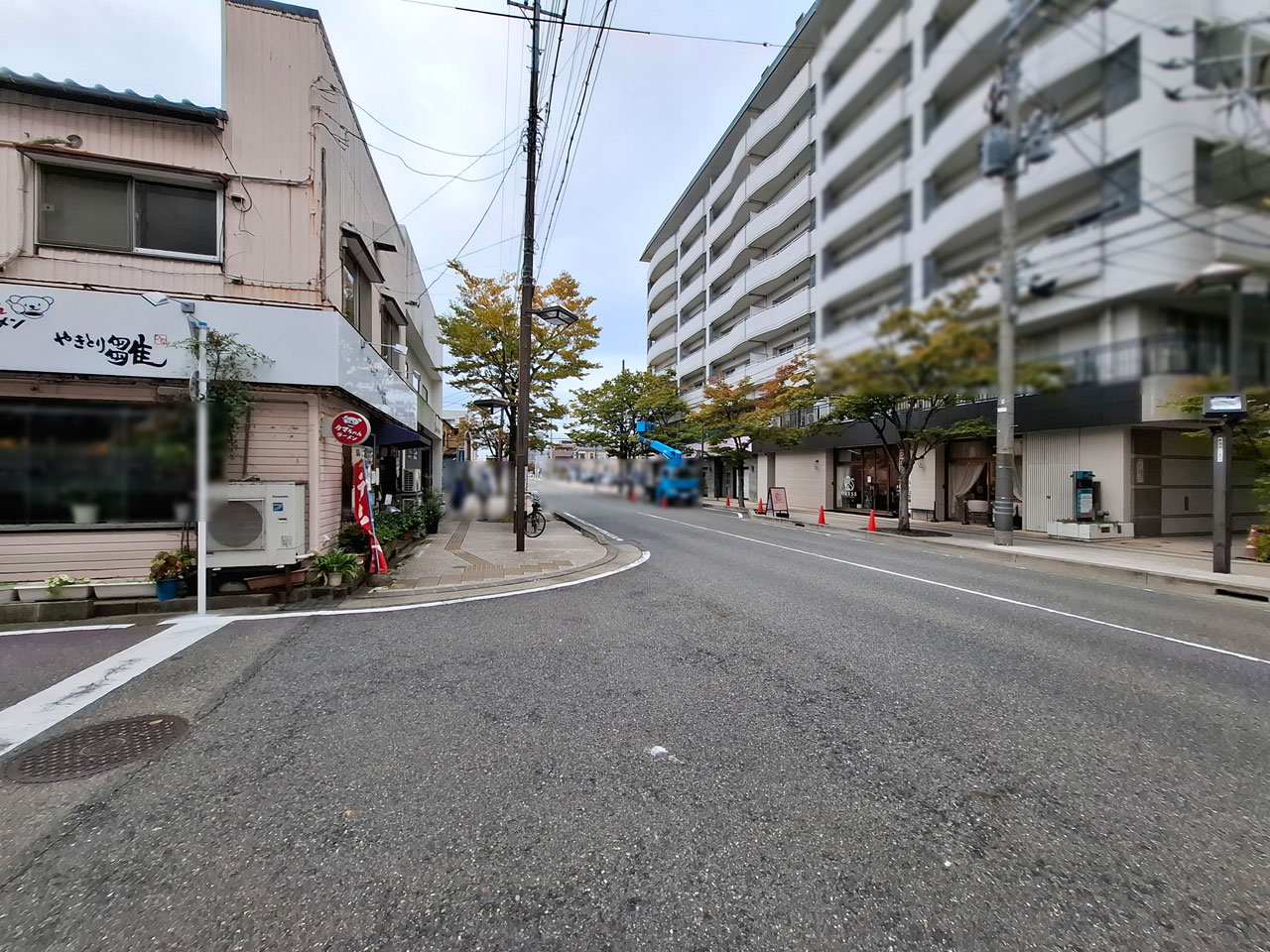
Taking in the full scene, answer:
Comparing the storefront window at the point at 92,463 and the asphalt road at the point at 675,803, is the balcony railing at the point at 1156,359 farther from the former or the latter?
the storefront window at the point at 92,463

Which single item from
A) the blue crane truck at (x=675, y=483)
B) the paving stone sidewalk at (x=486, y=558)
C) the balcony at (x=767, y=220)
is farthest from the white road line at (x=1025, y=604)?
the blue crane truck at (x=675, y=483)

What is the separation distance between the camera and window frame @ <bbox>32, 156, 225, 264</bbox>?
7.23m

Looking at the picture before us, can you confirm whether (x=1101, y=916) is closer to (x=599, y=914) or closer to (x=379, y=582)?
(x=599, y=914)

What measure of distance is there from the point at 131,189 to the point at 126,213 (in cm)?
33

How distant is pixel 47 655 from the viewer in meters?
5.21

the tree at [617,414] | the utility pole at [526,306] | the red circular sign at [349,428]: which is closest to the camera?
the red circular sign at [349,428]

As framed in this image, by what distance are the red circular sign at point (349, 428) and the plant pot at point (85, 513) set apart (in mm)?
2936

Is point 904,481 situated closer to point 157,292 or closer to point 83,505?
point 157,292

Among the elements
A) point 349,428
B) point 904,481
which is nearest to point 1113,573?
point 904,481

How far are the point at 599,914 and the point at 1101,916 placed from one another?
77.6 inches

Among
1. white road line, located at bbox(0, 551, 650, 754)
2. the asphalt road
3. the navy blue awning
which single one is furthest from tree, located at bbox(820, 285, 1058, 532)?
the navy blue awning

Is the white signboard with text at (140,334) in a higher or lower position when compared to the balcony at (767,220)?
higher

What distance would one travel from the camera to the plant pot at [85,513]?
716 centimetres

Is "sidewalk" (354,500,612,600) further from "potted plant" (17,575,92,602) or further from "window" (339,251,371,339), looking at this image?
"window" (339,251,371,339)
